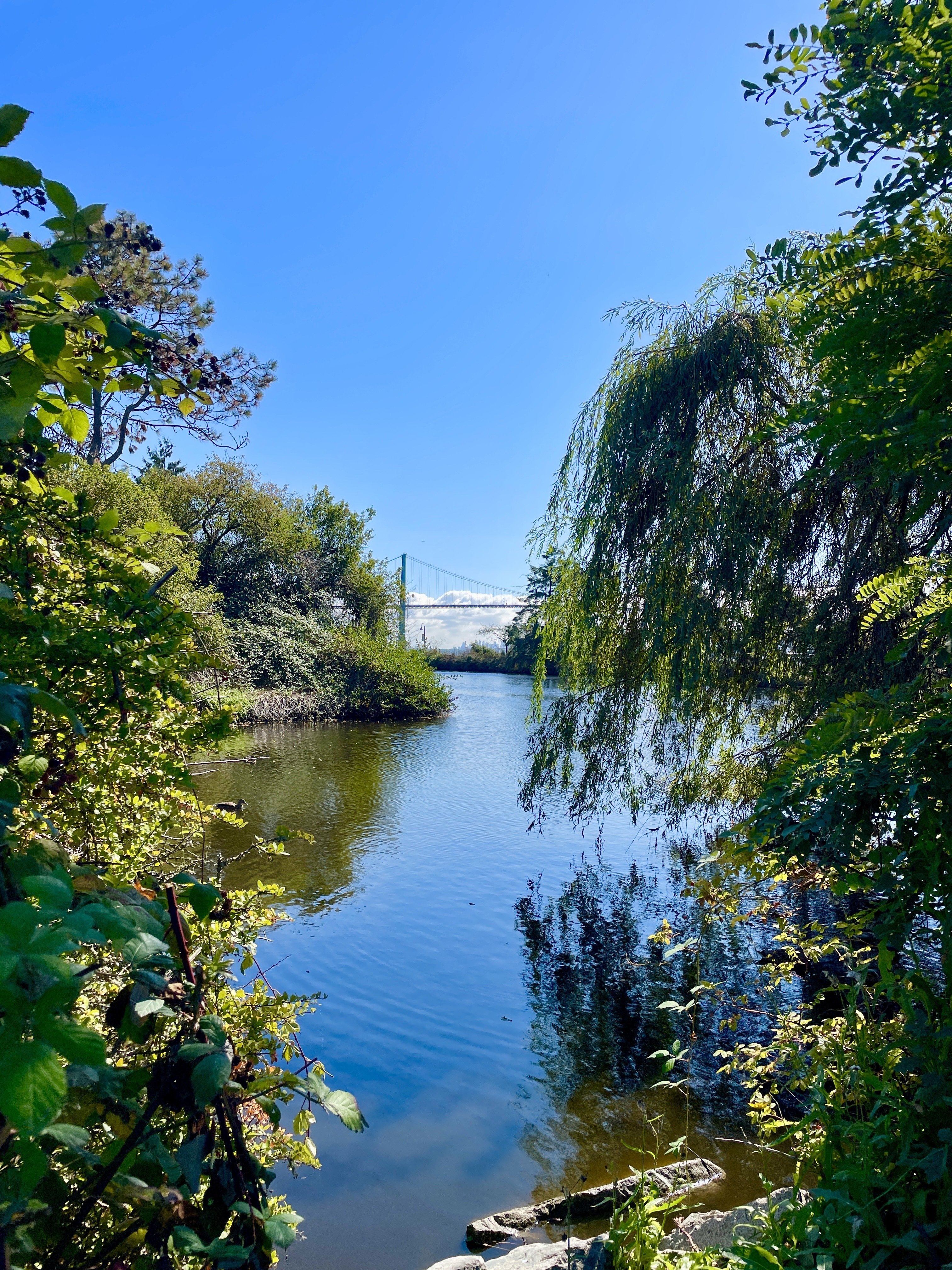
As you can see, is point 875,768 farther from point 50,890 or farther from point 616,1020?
point 616,1020

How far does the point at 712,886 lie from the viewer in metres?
2.52

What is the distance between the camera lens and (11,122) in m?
0.92

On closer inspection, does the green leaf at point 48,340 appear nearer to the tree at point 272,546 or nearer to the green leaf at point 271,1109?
the green leaf at point 271,1109

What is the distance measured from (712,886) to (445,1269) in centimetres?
190

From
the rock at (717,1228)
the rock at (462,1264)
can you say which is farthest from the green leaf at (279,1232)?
the rock at (462,1264)

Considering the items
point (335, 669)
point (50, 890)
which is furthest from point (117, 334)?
point (335, 669)

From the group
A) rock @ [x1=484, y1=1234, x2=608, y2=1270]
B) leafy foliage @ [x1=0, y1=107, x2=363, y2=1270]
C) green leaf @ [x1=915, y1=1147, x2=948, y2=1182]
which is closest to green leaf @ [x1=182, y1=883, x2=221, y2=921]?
leafy foliage @ [x1=0, y1=107, x2=363, y2=1270]

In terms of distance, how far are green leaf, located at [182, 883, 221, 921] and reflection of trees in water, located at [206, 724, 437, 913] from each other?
11.3 ft

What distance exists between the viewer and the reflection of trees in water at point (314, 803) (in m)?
8.26

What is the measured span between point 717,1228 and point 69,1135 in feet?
8.78

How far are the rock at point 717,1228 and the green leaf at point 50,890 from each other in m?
2.56

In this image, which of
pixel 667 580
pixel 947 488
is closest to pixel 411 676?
pixel 667 580

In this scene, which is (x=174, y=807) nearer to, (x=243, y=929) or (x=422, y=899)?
(x=243, y=929)

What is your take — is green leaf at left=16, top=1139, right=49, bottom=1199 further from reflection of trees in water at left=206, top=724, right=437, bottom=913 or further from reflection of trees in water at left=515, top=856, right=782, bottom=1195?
reflection of trees in water at left=206, top=724, right=437, bottom=913
